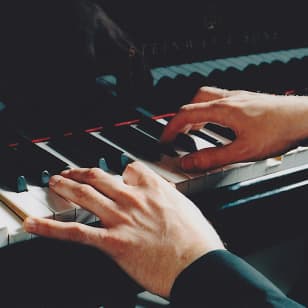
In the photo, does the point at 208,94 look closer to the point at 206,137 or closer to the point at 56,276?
the point at 206,137

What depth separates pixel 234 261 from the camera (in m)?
1.02

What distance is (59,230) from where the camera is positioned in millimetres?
975

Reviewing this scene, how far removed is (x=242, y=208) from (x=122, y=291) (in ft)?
1.18

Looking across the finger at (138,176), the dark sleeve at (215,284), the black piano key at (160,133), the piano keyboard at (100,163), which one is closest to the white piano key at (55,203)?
the piano keyboard at (100,163)

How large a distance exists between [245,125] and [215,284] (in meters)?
0.48

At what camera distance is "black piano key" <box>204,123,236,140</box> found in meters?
1.46

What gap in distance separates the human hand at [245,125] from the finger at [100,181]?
228 mm

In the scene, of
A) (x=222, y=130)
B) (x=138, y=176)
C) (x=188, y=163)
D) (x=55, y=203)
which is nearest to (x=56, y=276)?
(x=55, y=203)

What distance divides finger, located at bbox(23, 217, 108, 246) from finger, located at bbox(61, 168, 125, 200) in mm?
108

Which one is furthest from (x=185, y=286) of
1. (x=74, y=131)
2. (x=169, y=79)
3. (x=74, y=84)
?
(x=169, y=79)

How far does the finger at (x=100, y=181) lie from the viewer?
3.51 ft

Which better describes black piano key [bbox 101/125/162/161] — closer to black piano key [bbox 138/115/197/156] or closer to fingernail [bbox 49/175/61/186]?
black piano key [bbox 138/115/197/156]

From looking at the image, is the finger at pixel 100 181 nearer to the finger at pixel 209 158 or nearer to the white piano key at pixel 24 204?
the white piano key at pixel 24 204

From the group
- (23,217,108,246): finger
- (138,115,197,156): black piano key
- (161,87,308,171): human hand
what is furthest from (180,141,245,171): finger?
(23,217,108,246): finger
